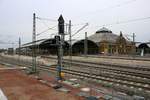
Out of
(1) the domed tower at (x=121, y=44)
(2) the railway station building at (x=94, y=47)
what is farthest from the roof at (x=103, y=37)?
(1) the domed tower at (x=121, y=44)

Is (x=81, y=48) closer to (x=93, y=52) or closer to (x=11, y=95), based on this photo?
(x=93, y=52)

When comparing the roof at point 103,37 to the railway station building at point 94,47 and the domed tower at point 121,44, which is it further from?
A: the domed tower at point 121,44

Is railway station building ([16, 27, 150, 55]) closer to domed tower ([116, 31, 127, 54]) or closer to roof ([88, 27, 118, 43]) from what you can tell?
domed tower ([116, 31, 127, 54])

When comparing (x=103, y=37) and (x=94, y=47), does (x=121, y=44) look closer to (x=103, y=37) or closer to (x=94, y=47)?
(x=103, y=37)

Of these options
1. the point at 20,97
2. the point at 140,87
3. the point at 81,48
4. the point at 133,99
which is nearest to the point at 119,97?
the point at 133,99

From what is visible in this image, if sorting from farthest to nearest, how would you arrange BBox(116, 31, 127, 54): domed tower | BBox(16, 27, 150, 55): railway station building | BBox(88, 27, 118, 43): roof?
BBox(88, 27, 118, 43): roof, BBox(116, 31, 127, 54): domed tower, BBox(16, 27, 150, 55): railway station building

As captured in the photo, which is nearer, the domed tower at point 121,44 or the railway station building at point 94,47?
the railway station building at point 94,47

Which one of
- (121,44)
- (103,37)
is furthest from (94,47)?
(121,44)

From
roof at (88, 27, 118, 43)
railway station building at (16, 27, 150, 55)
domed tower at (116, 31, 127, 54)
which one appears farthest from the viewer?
roof at (88, 27, 118, 43)

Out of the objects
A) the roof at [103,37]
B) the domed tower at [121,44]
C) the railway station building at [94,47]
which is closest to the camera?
the railway station building at [94,47]

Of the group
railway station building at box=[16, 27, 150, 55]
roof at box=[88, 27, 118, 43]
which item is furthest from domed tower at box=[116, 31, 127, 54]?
roof at box=[88, 27, 118, 43]

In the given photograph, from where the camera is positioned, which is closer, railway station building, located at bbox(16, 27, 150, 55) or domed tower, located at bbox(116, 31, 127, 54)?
railway station building, located at bbox(16, 27, 150, 55)

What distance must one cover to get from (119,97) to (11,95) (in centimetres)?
614

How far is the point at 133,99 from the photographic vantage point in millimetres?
9789
